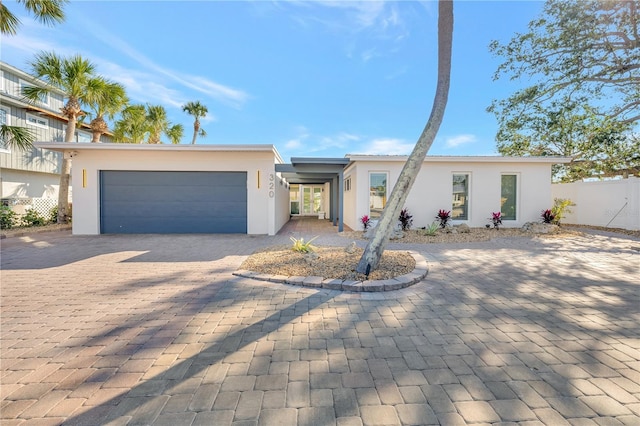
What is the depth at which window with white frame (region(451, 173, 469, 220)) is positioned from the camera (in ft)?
35.2

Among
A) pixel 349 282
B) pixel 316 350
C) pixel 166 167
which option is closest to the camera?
pixel 316 350

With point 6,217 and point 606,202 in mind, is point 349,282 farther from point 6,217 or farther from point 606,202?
point 606,202

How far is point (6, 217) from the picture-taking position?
10078 mm

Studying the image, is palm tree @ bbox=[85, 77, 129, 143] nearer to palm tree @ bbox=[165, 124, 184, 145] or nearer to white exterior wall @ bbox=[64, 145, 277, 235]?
white exterior wall @ bbox=[64, 145, 277, 235]

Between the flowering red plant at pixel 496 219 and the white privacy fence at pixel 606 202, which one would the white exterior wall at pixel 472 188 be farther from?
the white privacy fence at pixel 606 202

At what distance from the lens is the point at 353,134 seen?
1614 cm

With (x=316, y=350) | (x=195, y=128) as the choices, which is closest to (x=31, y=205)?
(x=195, y=128)

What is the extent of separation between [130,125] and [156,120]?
2065 millimetres

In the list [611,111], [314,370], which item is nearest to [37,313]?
[314,370]

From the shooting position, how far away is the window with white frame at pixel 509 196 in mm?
10828

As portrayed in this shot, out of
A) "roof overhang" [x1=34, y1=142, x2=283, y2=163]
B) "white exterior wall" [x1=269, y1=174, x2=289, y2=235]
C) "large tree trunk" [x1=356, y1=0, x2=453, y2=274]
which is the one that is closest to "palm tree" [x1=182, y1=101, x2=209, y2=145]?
"white exterior wall" [x1=269, y1=174, x2=289, y2=235]

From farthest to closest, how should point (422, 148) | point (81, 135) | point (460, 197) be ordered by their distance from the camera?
1. point (81, 135)
2. point (460, 197)
3. point (422, 148)

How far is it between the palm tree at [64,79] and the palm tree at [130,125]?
245 centimetres

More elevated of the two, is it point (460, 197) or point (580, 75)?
point (580, 75)
